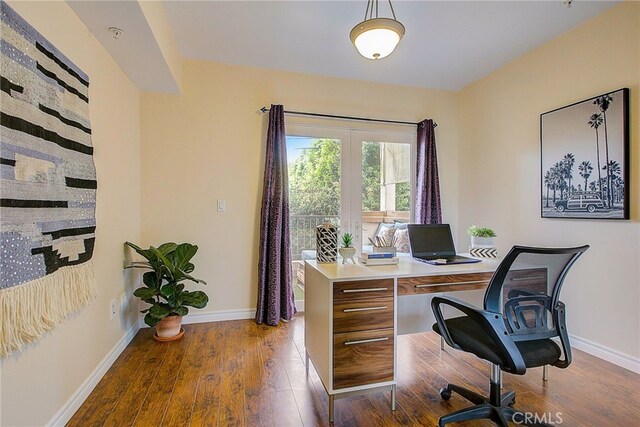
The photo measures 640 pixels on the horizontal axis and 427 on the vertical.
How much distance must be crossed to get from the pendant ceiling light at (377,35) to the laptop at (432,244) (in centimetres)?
127

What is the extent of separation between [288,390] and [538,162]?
2.97 meters

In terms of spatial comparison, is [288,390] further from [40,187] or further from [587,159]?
[587,159]

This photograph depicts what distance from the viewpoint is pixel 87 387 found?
1932 millimetres

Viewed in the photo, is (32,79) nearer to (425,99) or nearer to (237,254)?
(237,254)

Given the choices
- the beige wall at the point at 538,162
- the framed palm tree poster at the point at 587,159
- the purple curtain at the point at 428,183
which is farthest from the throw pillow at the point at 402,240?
the framed palm tree poster at the point at 587,159

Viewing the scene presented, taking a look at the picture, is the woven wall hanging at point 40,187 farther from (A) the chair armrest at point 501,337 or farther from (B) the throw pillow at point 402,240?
(B) the throw pillow at point 402,240

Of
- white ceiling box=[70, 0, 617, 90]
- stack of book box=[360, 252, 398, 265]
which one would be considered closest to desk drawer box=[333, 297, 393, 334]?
stack of book box=[360, 252, 398, 265]

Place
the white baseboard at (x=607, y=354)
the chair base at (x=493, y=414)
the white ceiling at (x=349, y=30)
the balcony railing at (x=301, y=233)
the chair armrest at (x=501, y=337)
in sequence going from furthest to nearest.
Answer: the balcony railing at (x=301, y=233), the white ceiling at (x=349, y=30), the white baseboard at (x=607, y=354), the chair base at (x=493, y=414), the chair armrest at (x=501, y=337)

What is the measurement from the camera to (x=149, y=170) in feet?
10.1

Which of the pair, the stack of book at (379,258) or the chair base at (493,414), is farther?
the stack of book at (379,258)

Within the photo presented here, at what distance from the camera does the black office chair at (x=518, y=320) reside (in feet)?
4.67

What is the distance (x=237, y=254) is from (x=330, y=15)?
240 cm

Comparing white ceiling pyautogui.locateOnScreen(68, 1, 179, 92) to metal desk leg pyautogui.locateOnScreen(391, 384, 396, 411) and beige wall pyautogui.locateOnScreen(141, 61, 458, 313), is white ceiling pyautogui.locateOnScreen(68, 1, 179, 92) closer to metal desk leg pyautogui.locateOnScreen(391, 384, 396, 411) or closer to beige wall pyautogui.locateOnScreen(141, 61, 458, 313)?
beige wall pyautogui.locateOnScreen(141, 61, 458, 313)

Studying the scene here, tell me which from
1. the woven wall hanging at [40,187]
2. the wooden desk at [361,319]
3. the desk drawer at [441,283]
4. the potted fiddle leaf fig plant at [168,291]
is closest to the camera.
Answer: the woven wall hanging at [40,187]
